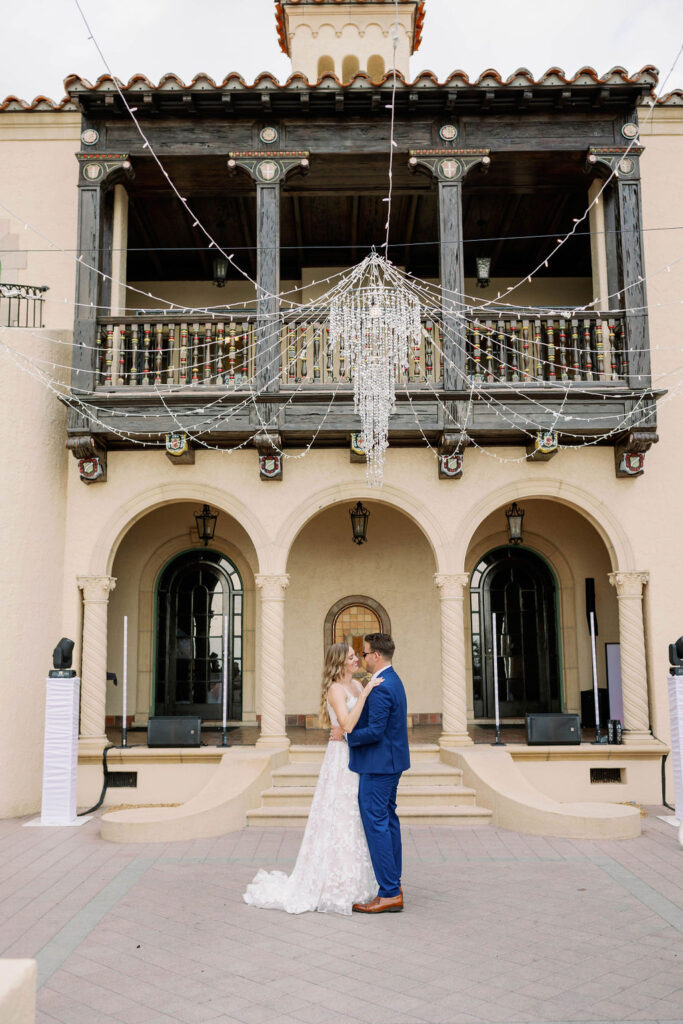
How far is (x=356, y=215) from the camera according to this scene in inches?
481

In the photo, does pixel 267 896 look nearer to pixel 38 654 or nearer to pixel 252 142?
pixel 38 654

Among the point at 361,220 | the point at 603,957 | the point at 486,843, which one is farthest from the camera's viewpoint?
the point at 361,220

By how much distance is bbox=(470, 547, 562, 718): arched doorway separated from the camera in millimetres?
12656

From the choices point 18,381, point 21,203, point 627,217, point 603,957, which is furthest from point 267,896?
point 21,203

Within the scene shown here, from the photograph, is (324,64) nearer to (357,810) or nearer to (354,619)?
(354,619)

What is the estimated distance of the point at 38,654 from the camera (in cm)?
984

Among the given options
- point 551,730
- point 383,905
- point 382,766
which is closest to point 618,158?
point 551,730

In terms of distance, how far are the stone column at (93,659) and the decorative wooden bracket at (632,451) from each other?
6.30 m

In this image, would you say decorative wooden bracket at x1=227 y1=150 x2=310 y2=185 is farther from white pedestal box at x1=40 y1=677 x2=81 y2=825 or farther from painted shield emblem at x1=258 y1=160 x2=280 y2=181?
white pedestal box at x1=40 y1=677 x2=81 y2=825

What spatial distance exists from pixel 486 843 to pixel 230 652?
19.0 feet

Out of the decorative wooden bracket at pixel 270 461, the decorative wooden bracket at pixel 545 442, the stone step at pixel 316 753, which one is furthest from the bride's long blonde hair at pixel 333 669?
the decorative wooden bracket at pixel 545 442

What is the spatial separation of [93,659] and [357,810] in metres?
5.24

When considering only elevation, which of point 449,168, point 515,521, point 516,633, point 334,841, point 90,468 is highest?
point 449,168

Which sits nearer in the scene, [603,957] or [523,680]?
[603,957]
